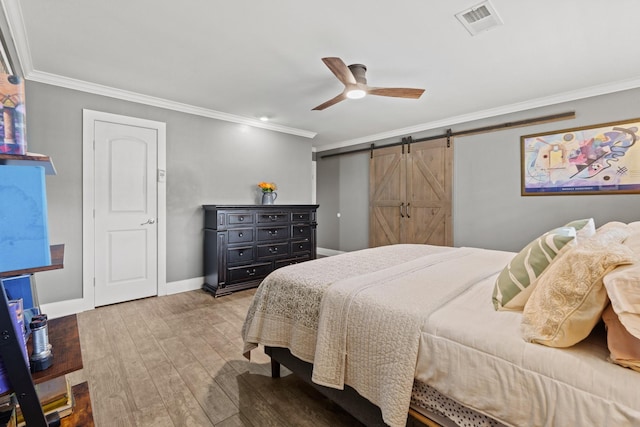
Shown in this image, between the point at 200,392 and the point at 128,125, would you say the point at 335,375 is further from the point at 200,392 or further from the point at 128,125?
the point at 128,125

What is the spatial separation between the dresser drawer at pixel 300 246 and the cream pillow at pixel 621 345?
393 cm

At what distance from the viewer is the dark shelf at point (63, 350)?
1.04m

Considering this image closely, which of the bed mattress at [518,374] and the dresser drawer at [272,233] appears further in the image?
the dresser drawer at [272,233]

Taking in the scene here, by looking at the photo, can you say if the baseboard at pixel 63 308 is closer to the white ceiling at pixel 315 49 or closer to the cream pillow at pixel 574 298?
the white ceiling at pixel 315 49

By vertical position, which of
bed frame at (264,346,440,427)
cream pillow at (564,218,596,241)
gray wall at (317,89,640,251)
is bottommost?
bed frame at (264,346,440,427)

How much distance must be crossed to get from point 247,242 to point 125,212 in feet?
4.94

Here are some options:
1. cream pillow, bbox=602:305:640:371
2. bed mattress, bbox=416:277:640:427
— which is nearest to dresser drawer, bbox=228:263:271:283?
bed mattress, bbox=416:277:640:427

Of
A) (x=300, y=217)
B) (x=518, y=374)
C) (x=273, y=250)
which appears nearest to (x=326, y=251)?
(x=300, y=217)

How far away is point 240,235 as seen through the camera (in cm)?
403

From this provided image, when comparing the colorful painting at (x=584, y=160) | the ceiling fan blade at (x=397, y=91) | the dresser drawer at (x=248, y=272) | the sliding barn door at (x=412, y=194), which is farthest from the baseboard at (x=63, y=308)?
the colorful painting at (x=584, y=160)

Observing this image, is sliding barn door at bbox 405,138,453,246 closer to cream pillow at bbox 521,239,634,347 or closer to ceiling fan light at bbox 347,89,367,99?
ceiling fan light at bbox 347,89,367,99

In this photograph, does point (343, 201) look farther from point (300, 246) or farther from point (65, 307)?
point (65, 307)

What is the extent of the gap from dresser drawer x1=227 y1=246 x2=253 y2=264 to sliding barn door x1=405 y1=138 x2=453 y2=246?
2692 millimetres

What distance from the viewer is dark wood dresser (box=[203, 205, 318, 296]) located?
387cm
